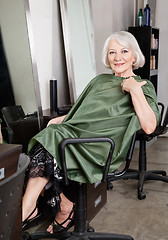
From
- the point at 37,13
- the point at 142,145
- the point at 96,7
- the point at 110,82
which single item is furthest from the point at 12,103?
the point at 96,7

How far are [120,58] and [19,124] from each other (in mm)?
888

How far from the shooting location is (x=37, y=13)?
8.40 feet

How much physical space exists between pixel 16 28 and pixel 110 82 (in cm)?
79

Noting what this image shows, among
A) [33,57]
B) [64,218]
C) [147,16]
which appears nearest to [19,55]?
[33,57]

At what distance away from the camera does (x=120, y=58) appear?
2078mm

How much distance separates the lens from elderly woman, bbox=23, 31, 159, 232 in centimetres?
169

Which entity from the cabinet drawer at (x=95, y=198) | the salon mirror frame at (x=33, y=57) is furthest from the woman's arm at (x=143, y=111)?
the salon mirror frame at (x=33, y=57)

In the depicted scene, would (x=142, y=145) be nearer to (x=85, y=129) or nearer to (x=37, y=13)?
(x=85, y=129)

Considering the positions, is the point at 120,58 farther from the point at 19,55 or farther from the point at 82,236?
the point at 82,236

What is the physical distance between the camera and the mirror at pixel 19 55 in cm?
206

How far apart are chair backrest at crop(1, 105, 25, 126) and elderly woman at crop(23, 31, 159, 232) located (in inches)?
12.3

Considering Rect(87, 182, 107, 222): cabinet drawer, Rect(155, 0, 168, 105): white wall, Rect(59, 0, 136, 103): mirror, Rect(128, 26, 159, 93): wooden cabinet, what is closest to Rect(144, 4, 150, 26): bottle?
Rect(128, 26, 159, 93): wooden cabinet

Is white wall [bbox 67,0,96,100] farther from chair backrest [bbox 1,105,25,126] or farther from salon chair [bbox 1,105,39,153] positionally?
chair backrest [bbox 1,105,25,126]

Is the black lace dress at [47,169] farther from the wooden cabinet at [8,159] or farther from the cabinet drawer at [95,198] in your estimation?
the wooden cabinet at [8,159]
